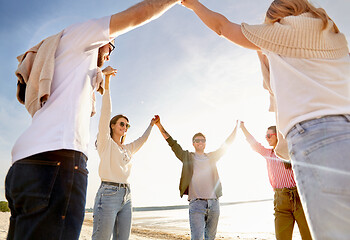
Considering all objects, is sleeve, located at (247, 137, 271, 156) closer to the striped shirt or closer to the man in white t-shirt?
the striped shirt

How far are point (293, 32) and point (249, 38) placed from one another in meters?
0.29

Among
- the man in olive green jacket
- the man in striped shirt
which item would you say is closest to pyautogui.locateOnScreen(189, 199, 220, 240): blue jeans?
the man in olive green jacket

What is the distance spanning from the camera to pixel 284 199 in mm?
Answer: 4992

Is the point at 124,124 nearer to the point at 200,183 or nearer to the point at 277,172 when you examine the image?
the point at 200,183

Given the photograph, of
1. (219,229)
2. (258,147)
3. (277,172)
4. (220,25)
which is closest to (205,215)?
(277,172)

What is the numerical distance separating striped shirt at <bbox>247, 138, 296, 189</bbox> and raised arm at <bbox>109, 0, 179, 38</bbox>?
14.4ft

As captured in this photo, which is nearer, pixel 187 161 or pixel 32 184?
pixel 32 184

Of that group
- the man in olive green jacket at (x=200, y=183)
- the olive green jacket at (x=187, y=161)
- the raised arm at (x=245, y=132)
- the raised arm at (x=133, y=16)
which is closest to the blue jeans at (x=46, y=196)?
the raised arm at (x=133, y=16)

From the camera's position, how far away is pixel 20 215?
4.57 feet

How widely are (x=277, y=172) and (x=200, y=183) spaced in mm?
1636

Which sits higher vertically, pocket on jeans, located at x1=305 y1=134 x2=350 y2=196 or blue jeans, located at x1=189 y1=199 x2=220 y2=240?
pocket on jeans, located at x1=305 y1=134 x2=350 y2=196

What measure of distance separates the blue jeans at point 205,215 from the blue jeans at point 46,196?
165 inches

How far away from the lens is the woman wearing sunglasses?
13.5 ft

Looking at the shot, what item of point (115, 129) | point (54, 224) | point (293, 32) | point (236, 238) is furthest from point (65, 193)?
point (236, 238)
